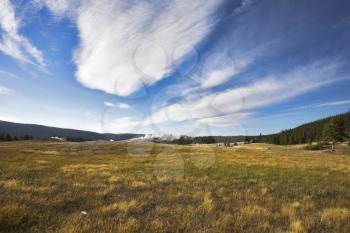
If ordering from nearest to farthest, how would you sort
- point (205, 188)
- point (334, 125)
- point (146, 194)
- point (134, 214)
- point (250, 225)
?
point (250, 225)
point (134, 214)
point (146, 194)
point (205, 188)
point (334, 125)

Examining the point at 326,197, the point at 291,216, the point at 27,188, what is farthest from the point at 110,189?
the point at 326,197

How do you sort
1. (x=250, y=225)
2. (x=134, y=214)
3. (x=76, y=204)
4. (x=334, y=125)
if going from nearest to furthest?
(x=250, y=225) < (x=134, y=214) < (x=76, y=204) < (x=334, y=125)

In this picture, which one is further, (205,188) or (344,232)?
(205,188)

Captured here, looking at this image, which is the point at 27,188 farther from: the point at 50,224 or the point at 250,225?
→ the point at 250,225

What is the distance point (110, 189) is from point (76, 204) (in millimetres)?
2777

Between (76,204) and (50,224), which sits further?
(76,204)

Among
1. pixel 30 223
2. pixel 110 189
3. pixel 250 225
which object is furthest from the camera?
pixel 110 189

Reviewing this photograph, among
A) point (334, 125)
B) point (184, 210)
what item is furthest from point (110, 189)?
point (334, 125)

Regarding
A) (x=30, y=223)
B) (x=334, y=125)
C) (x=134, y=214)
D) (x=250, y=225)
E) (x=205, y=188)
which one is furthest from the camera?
(x=334, y=125)

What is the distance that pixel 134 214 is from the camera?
780 cm

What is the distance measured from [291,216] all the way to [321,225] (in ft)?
2.94

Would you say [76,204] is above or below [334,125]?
below

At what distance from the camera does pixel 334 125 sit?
230 feet

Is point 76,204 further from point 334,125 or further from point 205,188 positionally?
point 334,125
